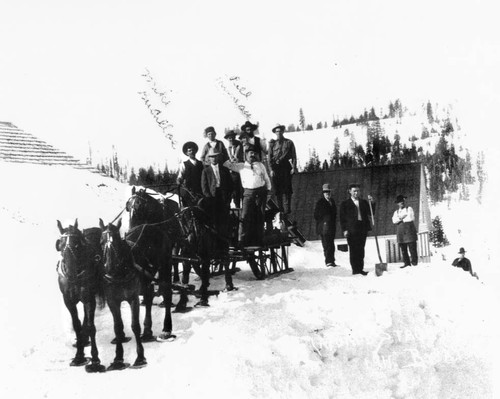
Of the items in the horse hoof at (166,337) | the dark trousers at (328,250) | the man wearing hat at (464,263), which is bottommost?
the horse hoof at (166,337)

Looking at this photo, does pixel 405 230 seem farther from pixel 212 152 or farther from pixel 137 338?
pixel 137 338

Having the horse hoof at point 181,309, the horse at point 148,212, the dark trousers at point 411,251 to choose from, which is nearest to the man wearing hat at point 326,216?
the dark trousers at point 411,251

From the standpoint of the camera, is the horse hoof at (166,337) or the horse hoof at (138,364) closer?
the horse hoof at (138,364)

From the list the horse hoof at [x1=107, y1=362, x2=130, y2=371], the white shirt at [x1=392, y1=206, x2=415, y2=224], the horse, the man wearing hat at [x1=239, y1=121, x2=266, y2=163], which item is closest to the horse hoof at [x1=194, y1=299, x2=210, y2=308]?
the horse

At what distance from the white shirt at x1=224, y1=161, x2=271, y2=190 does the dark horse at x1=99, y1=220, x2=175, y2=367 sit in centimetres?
218

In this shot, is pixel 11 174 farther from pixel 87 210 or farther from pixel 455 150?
pixel 455 150

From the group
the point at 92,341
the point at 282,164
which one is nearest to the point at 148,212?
the point at 92,341

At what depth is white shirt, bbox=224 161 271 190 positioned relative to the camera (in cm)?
980

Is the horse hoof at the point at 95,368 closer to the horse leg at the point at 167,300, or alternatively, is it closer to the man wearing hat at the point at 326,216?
the horse leg at the point at 167,300

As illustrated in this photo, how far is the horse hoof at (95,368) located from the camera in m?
6.54

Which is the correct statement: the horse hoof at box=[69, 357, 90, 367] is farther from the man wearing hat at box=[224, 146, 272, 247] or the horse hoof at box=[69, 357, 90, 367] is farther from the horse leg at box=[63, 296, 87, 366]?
the man wearing hat at box=[224, 146, 272, 247]

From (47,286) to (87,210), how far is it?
Result: 1.38 metres

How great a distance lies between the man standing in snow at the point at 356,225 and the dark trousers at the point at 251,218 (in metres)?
1.40

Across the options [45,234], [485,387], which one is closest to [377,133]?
[485,387]
